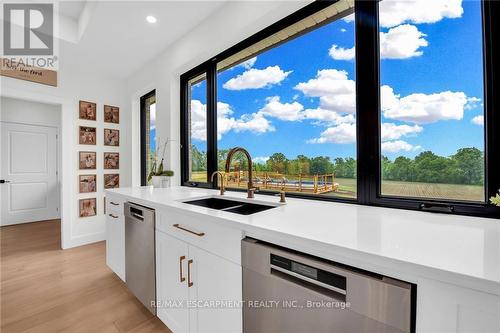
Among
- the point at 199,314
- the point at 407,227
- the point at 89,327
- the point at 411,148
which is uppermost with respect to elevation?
the point at 411,148

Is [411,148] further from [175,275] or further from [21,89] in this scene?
[21,89]

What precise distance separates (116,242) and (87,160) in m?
1.81


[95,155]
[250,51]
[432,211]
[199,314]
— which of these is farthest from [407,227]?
[95,155]

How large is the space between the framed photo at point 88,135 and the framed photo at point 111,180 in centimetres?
54

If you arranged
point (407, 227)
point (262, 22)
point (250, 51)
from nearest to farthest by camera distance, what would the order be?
point (407, 227)
point (262, 22)
point (250, 51)

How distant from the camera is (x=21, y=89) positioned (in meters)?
2.68

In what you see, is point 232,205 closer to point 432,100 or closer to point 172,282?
point 172,282

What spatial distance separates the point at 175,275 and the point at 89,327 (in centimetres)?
85

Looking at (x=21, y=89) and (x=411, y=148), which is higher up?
(x=21, y=89)

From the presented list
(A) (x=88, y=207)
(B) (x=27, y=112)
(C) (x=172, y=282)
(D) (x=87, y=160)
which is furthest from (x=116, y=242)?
(B) (x=27, y=112)

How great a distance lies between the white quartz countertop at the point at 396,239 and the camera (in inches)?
20.5

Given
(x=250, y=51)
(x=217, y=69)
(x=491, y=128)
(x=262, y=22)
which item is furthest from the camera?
(x=217, y=69)

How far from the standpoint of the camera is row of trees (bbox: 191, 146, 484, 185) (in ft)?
3.30

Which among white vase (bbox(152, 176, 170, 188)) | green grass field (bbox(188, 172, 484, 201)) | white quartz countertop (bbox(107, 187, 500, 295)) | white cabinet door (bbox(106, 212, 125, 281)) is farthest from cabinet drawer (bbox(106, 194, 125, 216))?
green grass field (bbox(188, 172, 484, 201))
